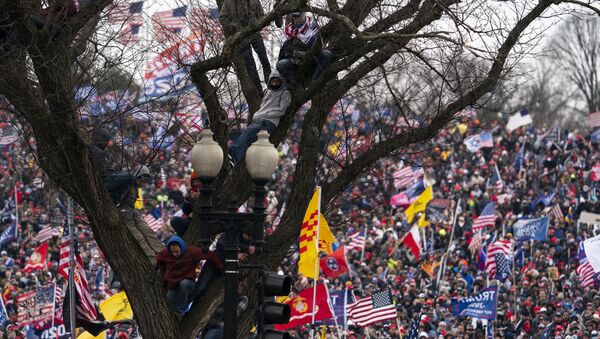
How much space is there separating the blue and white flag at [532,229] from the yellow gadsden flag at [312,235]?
1560 centimetres

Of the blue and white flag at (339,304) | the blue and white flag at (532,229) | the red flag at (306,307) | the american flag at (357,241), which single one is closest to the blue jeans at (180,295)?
the red flag at (306,307)

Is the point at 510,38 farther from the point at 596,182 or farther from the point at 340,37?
the point at 596,182

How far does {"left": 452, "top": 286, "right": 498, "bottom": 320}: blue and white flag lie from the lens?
23.7 m

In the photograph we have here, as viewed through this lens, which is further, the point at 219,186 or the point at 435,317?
the point at 435,317

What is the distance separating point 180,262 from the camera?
42.9 feet

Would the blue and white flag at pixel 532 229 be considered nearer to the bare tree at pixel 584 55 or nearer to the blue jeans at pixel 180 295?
the blue jeans at pixel 180 295

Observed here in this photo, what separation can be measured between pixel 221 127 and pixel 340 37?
170cm

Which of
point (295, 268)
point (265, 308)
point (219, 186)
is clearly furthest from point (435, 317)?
point (265, 308)

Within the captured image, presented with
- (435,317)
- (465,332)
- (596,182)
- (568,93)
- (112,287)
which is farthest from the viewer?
(568,93)

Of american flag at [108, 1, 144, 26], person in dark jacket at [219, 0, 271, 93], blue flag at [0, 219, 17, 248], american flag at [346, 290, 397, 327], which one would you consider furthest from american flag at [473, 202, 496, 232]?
person in dark jacket at [219, 0, 271, 93]

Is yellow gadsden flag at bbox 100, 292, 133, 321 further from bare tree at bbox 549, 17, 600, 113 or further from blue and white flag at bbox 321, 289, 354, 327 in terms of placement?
bare tree at bbox 549, 17, 600, 113

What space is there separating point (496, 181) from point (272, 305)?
1147 inches

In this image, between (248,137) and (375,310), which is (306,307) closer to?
(375,310)

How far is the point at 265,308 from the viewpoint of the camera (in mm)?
12219
